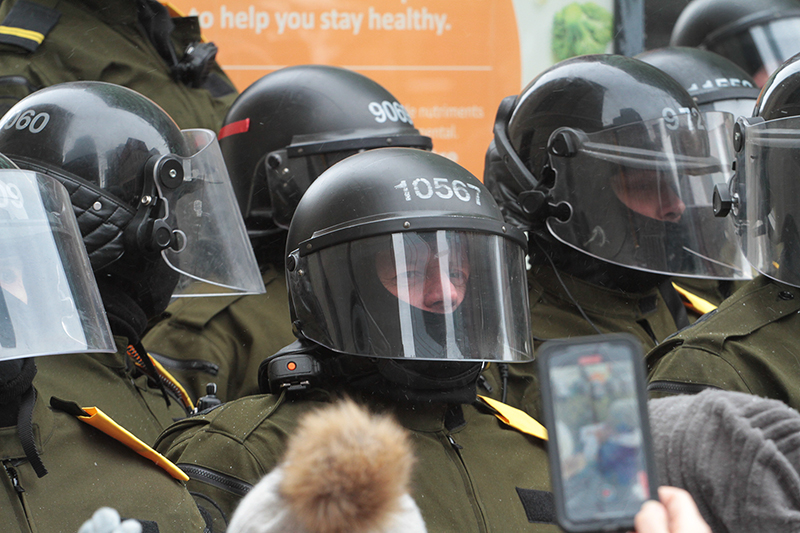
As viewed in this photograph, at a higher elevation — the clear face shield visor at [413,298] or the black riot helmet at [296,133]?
the black riot helmet at [296,133]

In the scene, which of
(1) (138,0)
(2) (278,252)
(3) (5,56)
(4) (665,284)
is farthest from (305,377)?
(1) (138,0)

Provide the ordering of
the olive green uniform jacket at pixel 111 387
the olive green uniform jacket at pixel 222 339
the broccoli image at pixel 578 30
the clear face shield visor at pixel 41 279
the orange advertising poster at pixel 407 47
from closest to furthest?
the clear face shield visor at pixel 41 279 < the olive green uniform jacket at pixel 111 387 < the olive green uniform jacket at pixel 222 339 < the orange advertising poster at pixel 407 47 < the broccoli image at pixel 578 30

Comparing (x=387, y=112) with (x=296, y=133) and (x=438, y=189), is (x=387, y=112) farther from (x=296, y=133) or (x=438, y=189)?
(x=438, y=189)

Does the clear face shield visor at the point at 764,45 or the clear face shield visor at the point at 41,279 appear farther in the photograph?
the clear face shield visor at the point at 764,45

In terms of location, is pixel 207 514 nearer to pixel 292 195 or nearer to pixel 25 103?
pixel 25 103

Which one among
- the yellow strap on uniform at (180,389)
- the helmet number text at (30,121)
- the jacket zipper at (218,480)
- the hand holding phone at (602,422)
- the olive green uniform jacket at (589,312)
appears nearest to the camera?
the hand holding phone at (602,422)

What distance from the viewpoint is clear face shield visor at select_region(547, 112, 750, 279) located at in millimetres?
3051

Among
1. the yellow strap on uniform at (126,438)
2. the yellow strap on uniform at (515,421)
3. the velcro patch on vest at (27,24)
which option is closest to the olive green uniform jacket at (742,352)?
the yellow strap on uniform at (515,421)

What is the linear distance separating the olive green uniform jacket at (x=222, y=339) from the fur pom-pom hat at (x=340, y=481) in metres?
2.06

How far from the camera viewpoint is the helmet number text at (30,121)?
2306mm

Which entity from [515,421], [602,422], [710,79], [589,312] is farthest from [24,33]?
[602,422]

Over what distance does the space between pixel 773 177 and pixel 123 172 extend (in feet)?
5.92

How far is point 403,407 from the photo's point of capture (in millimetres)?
2154

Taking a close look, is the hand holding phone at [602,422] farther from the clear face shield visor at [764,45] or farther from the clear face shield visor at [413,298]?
the clear face shield visor at [764,45]
